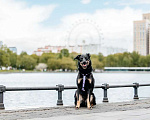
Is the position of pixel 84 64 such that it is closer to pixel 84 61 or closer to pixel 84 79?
pixel 84 61

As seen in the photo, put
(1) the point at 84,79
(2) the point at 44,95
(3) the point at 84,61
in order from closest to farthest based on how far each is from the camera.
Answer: (3) the point at 84,61, (1) the point at 84,79, (2) the point at 44,95

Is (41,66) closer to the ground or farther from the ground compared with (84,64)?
→ farther from the ground

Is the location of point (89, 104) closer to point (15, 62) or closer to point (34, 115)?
point (34, 115)

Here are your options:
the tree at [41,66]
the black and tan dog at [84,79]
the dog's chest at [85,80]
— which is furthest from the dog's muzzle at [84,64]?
the tree at [41,66]

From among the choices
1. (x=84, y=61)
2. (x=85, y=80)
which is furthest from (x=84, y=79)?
(x=84, y=61)

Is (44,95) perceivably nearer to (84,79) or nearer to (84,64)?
(84,79)

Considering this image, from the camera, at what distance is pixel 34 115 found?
12211mm

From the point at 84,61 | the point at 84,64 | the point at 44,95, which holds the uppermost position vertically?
the point at 84,61

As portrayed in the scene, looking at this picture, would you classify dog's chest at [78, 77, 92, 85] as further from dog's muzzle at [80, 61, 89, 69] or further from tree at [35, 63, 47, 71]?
tree at [35, 63, 47, 71]

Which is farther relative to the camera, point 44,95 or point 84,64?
point 44,95

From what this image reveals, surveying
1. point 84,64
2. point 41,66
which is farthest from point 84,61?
point 41,66

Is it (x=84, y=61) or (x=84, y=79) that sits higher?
(x=84, y=61)

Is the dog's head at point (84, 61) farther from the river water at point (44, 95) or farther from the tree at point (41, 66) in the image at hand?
the tree at point (41, 66)

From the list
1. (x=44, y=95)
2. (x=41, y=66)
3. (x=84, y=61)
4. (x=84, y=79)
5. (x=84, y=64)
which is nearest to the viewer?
(x=84, y=61)
